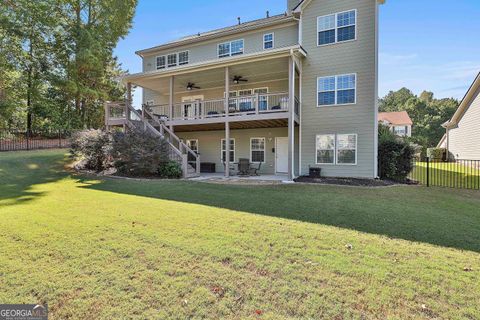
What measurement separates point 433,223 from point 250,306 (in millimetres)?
5281

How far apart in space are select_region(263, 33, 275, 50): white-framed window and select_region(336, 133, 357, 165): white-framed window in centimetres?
706

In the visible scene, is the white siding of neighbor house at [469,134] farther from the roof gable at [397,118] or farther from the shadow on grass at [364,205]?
the roof gable at [397,118]

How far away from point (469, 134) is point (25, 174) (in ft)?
100

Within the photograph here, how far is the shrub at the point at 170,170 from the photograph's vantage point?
13.1m

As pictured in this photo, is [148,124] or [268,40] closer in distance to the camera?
[148,124]

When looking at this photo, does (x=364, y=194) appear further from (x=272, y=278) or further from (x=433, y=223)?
(x=272, y=278)

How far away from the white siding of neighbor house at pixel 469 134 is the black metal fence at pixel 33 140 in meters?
31.9

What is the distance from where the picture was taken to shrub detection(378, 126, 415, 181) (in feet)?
41.4

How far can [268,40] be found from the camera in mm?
15945

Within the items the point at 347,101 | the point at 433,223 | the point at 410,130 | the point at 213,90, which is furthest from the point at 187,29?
the point at 410,130

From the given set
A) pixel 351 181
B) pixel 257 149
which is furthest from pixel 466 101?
pixel 257 149

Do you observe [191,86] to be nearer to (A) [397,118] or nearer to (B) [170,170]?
(B) [170,170]

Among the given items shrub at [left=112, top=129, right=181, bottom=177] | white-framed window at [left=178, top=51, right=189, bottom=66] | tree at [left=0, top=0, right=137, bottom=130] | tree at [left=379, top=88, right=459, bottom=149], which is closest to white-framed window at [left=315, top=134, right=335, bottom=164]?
shrub at [left=112, top=129, right=181, bottom=177]

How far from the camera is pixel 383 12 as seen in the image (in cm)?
1345
